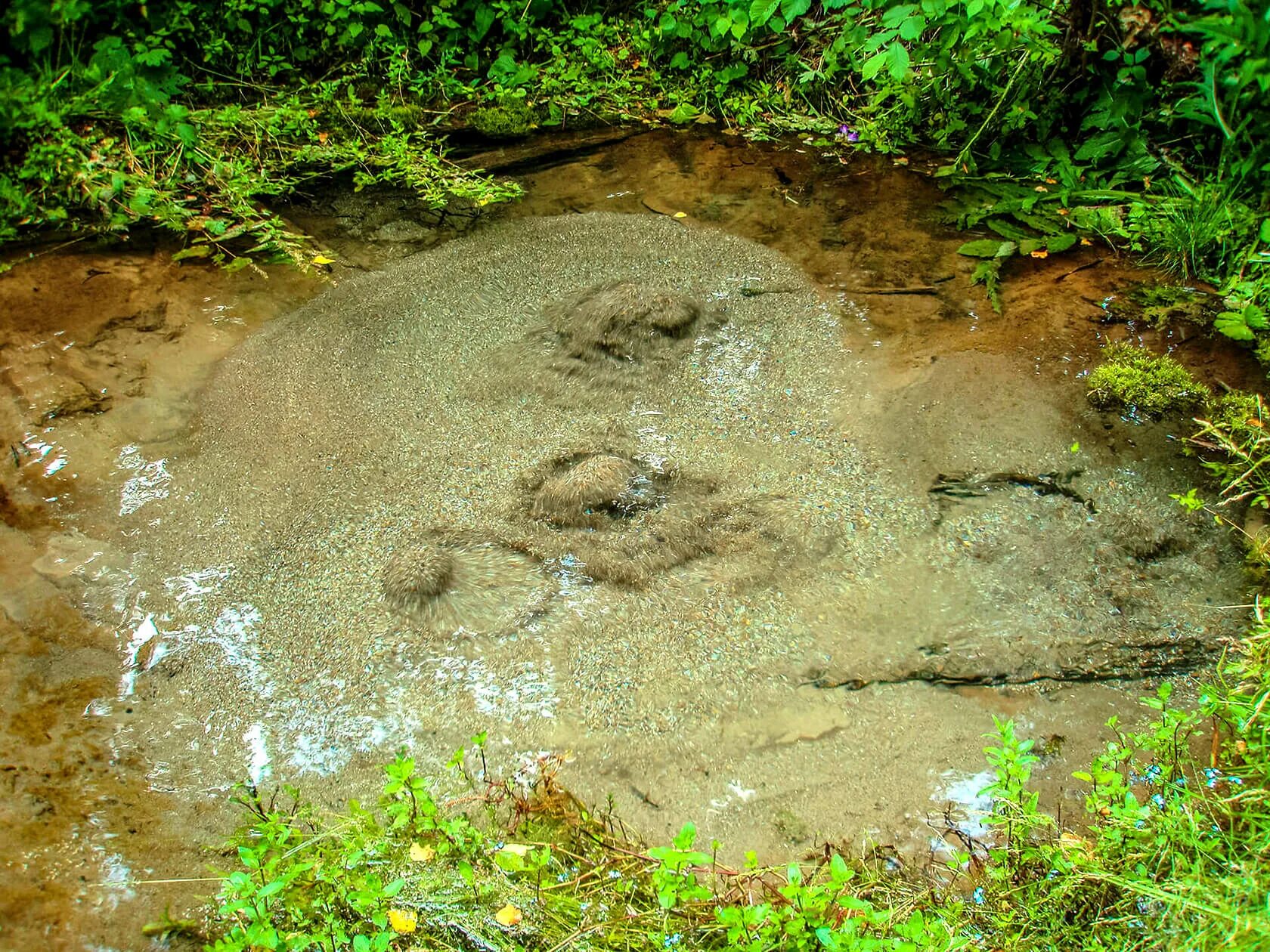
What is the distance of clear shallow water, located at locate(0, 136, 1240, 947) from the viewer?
2117mm

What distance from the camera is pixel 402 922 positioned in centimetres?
170

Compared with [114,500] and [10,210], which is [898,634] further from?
[10,210]

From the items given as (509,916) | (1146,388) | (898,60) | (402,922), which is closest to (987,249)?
(898,60)

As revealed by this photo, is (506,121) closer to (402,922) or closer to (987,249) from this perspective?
(987,249)

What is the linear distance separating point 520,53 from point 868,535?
12.8 feet

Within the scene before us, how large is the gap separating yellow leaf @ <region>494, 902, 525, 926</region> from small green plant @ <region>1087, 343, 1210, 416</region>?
94.1 inches

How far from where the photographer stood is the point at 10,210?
13.0 feet

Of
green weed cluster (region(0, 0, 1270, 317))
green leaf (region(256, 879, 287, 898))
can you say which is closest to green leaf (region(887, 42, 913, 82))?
green weed cluster (region(0, 0, 1270, 317))

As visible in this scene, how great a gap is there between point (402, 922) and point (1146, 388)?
2.72 metres

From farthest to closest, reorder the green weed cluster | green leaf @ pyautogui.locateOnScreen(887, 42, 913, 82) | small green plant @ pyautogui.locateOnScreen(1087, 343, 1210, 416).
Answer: the green weed cluster → green leaf @ pyautogui.locateOnScreen(887, 42, 913, 82) → small green plant @ pyautogui.locateOnScreen(1087, 343, 1210, 416)

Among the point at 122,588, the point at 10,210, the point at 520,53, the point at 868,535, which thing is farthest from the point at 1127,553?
the point at 10,210

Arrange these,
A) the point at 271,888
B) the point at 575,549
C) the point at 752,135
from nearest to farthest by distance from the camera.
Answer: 1. the point at 271,888
2. the point at 575,549
3. the point at 752,135

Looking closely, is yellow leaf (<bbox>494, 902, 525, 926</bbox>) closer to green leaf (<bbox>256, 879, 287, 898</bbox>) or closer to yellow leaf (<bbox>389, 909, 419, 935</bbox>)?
yellow leaf (<bbox>389, 909, 419, 935</bbox>)

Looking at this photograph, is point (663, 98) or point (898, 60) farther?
point (663, 98)
